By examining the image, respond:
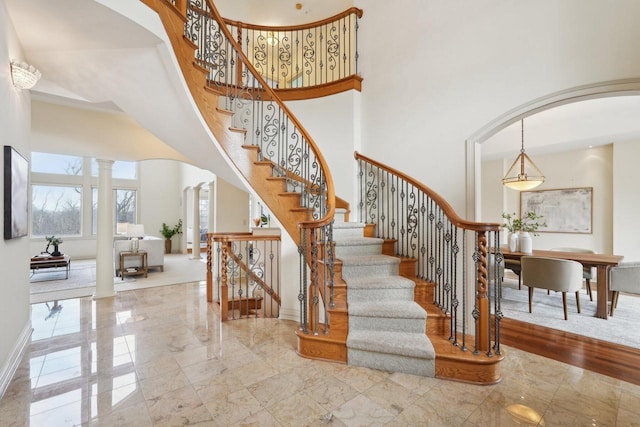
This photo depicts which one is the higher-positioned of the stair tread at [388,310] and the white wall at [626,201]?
the white wall at [626,201]

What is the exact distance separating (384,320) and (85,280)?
6579 millimetres

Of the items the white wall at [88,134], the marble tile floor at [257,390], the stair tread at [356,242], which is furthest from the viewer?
the white wall at [88,134]

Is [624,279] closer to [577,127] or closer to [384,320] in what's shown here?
[577,127]

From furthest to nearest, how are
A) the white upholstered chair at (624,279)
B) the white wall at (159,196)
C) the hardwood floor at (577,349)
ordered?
the white wall at (159,196) → the white upholstered chair at (624,279) → the hardwood floor at (577,349)

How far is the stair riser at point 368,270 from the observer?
→ 3.16 m

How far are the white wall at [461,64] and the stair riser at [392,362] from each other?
1750 millimetres

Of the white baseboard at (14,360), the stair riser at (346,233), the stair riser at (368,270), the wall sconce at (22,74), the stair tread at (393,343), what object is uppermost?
the wall sconce at (22,74)

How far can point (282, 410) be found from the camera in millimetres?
1967

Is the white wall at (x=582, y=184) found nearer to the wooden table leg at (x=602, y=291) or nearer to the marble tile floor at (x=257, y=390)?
the wooden table leg at (x=602, y=291)

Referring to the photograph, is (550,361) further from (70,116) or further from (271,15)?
(271,15)

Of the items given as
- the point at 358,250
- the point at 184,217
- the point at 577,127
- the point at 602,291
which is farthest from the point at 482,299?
the point at 184,217

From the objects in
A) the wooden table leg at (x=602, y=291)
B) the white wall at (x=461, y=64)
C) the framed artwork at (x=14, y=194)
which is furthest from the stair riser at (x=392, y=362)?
the wooden table leg at (x=602, y=291)

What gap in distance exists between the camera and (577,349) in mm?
2896

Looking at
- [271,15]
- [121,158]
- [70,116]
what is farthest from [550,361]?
[271,15]
